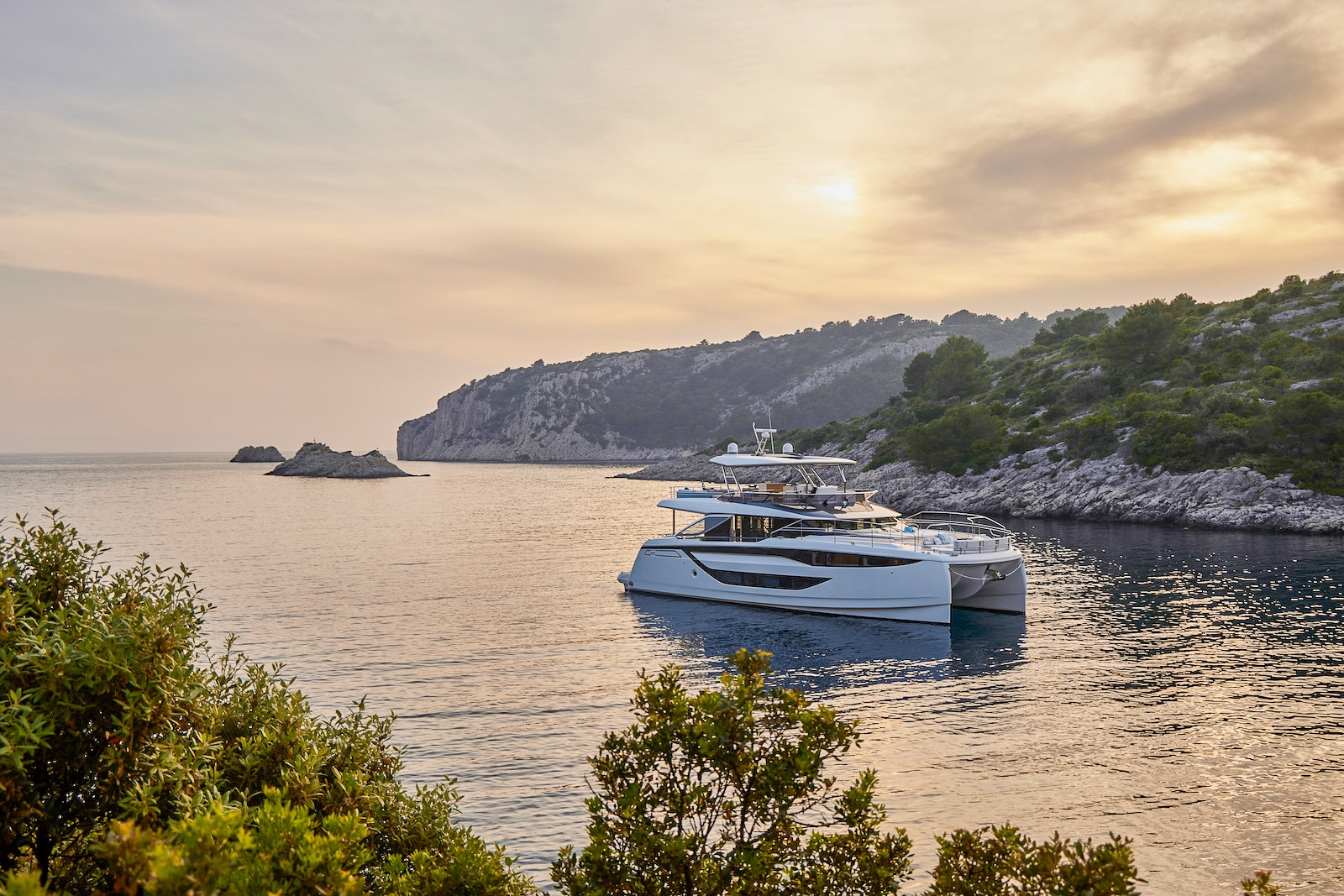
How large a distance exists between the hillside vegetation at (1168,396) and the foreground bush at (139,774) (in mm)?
72315

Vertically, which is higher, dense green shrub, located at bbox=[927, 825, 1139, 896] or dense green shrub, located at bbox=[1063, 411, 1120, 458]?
dense green shrub, located at bbox=[1063, 411, 1120, 458]

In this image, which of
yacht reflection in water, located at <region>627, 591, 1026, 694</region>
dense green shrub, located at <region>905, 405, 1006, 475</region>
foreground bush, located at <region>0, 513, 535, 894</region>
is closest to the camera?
foreground bush, located at <region>0, 513, 535, 894</region>

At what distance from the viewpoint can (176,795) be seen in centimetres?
725

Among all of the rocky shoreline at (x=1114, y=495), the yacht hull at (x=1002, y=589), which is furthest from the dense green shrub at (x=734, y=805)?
the rocky shoreline at (x=1114, y=495)

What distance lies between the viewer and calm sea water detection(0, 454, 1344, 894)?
16188 millimetres

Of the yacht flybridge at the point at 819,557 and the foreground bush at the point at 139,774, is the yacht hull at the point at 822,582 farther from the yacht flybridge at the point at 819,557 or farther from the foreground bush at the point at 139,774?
the foreground bush at the point at 139,774

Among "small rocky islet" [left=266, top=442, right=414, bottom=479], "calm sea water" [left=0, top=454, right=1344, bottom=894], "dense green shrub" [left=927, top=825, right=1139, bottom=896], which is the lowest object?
"calm sea water" [left=0, top=454, right=1344, bottom=894]

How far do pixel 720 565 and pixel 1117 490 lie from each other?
4799 cm

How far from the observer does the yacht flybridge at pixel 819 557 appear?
3297 cm

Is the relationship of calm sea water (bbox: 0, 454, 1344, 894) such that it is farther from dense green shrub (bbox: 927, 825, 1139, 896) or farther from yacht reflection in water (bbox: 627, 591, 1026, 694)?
dense green shrub (bbox: 927, 825, 1139, 896)

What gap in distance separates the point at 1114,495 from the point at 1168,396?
1907 centimetres

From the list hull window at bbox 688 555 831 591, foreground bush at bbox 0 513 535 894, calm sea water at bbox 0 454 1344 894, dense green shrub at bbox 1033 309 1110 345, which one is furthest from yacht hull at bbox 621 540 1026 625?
dense green shrub at bbox 1033 309 1110 345

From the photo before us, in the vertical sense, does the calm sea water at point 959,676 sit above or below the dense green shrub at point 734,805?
below

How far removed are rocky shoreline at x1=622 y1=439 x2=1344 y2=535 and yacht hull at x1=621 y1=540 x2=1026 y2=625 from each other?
1496 cm
